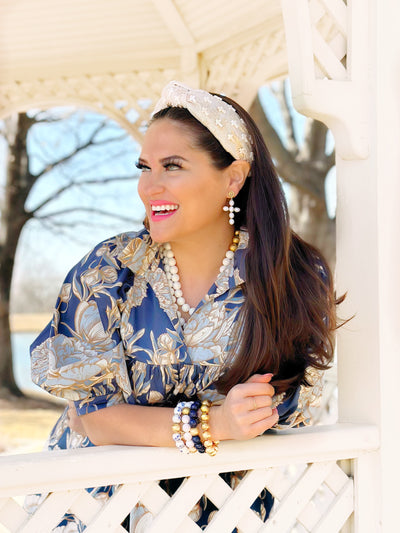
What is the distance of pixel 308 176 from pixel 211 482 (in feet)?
29.6

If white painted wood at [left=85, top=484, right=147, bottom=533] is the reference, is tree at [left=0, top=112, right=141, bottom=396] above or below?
above

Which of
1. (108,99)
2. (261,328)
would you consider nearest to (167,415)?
(261,328)

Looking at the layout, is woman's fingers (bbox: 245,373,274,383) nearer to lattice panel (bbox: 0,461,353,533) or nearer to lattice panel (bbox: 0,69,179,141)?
lattice panel (bbox: 0,461,353,533)

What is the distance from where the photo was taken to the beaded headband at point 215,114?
7.75ft

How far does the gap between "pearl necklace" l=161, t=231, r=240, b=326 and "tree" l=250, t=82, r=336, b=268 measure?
8208mm

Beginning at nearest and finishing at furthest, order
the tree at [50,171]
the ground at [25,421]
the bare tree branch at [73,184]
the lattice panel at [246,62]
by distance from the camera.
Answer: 1. the lattice panel at [246,62]
2. the tree at [50,171]
3. the ground at [25,421]
4. the bare tree branch at [73,184]

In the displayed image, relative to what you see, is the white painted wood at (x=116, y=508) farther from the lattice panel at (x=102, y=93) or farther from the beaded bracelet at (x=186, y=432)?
the lattice panel at (x=102, y=93)

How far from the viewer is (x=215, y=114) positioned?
7.80 feet

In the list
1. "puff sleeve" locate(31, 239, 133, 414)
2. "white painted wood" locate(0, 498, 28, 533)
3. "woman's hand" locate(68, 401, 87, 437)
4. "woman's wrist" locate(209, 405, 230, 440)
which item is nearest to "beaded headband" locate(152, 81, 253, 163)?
"puff sleeve" locate(31, 239, 133, 414)

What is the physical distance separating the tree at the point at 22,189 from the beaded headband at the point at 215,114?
10265 millimetres

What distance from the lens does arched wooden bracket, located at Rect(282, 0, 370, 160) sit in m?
2.20

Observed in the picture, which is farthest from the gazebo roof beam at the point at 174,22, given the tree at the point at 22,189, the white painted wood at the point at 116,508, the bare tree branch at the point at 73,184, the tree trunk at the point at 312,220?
the bare tree branch at the point at 73,184

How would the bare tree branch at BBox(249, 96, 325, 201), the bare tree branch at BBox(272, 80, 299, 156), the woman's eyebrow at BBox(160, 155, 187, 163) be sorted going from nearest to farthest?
the woman's eyebrow at BBox(160, 155, 187, 163) < the bare tree branch at BBox(249, 96, 325, 201) < the bare tree branch at BBox(272, 80, 299, 156)

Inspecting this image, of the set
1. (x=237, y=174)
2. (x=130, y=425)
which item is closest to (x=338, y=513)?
(x=130, y=425)
